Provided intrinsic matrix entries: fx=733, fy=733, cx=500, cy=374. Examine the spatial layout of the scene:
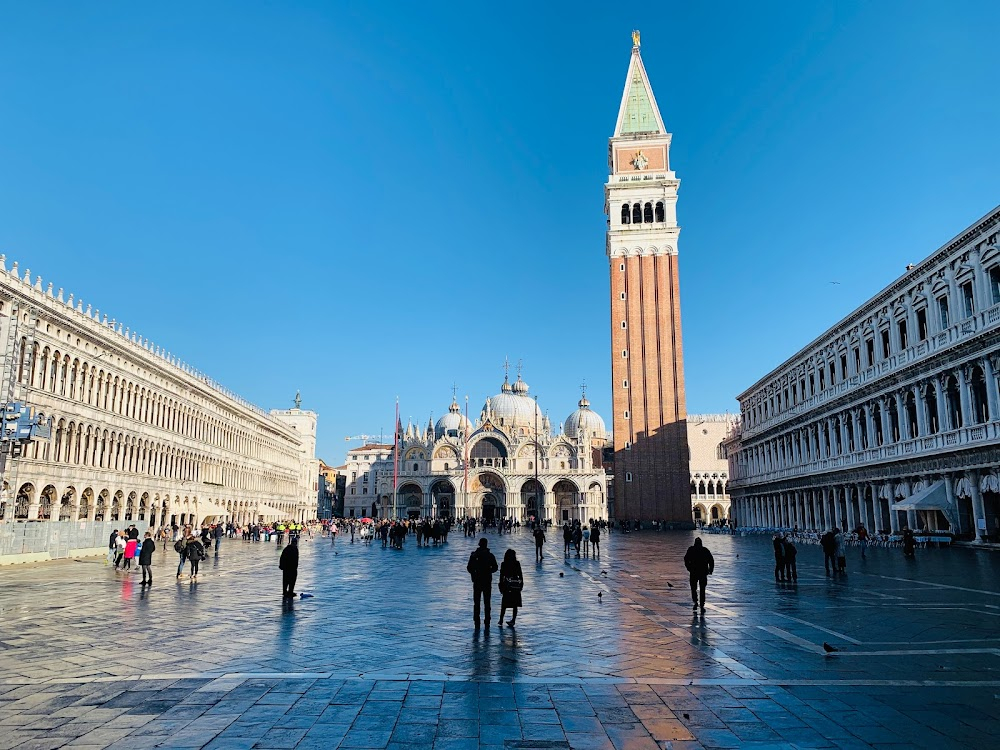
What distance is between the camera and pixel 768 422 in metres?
50.8

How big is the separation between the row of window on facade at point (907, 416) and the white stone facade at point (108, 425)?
115 ft

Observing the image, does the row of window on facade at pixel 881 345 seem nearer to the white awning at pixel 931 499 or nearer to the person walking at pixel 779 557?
the white awning at pixel 931 499

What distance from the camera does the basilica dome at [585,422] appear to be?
333 feet

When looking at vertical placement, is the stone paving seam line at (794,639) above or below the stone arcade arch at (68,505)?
below

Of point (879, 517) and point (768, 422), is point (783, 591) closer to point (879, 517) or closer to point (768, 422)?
point (879, 517)

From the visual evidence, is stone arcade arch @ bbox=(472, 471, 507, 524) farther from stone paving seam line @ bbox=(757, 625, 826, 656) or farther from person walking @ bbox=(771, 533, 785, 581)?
stone paving seam line @ bbox=(757, 625, 826, 656)

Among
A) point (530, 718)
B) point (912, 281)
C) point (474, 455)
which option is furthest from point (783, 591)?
point (474, 455)

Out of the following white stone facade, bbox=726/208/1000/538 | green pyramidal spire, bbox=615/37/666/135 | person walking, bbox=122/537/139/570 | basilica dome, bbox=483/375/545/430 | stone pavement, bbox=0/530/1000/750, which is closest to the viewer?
stone pavement, bbox=0/530/1000/750

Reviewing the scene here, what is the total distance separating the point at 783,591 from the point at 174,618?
1147 cm

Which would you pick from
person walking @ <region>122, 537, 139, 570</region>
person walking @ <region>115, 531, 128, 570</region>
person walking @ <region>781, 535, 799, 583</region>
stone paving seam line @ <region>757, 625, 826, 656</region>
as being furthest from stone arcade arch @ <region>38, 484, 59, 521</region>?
stone paving seam line @ <region>757, 625, 826, 656</region>

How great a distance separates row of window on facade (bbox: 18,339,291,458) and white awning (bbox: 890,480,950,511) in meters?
35.3

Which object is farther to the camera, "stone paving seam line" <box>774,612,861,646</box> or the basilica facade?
the basilica facade

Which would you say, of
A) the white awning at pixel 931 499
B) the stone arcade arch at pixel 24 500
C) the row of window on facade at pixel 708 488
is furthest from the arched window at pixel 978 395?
the row of window on facade at pixel 708 488

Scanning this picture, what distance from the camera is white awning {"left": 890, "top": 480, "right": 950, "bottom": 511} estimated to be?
27.5 meters
